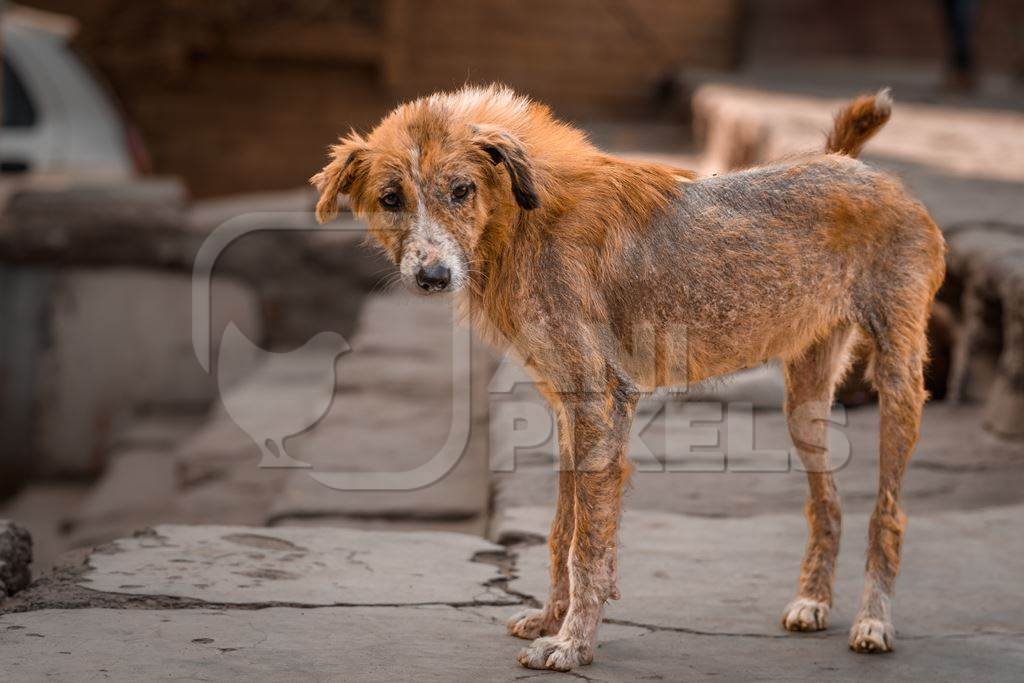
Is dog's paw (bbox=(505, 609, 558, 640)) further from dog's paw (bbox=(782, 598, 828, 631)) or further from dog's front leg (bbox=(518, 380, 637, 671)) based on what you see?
dog's paw (bbox=(782, 598, 828, 631))

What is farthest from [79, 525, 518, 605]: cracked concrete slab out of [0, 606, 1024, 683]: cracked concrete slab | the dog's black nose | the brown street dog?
the dog's black nose

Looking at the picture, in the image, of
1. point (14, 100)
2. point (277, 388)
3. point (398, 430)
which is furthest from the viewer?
point (14, 100)

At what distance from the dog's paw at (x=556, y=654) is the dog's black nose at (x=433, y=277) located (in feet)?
3.04

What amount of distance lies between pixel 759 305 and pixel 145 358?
271 inches

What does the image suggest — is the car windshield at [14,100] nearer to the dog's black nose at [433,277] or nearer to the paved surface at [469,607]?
the paved surface at [469,607]

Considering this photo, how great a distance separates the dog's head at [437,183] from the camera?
10.2 feet

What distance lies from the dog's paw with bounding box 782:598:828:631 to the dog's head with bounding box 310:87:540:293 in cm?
138

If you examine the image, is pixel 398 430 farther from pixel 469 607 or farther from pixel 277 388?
pixel 469 607

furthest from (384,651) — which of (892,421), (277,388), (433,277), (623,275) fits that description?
(277,388)

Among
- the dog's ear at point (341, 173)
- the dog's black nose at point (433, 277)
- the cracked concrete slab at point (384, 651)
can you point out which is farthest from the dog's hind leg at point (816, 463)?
the dog's ear at point (341, 173)

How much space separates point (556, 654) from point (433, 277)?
3.21 ft

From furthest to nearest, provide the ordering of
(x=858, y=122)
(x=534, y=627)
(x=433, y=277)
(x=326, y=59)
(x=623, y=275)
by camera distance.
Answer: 1. (x=326, y=59)
2. (x=858, y=122)
3. (x=534, y=627)
4. (x=623, y=275)
5. (x=433, y=277)

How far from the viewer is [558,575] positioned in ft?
11.6

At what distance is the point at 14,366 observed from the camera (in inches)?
367
